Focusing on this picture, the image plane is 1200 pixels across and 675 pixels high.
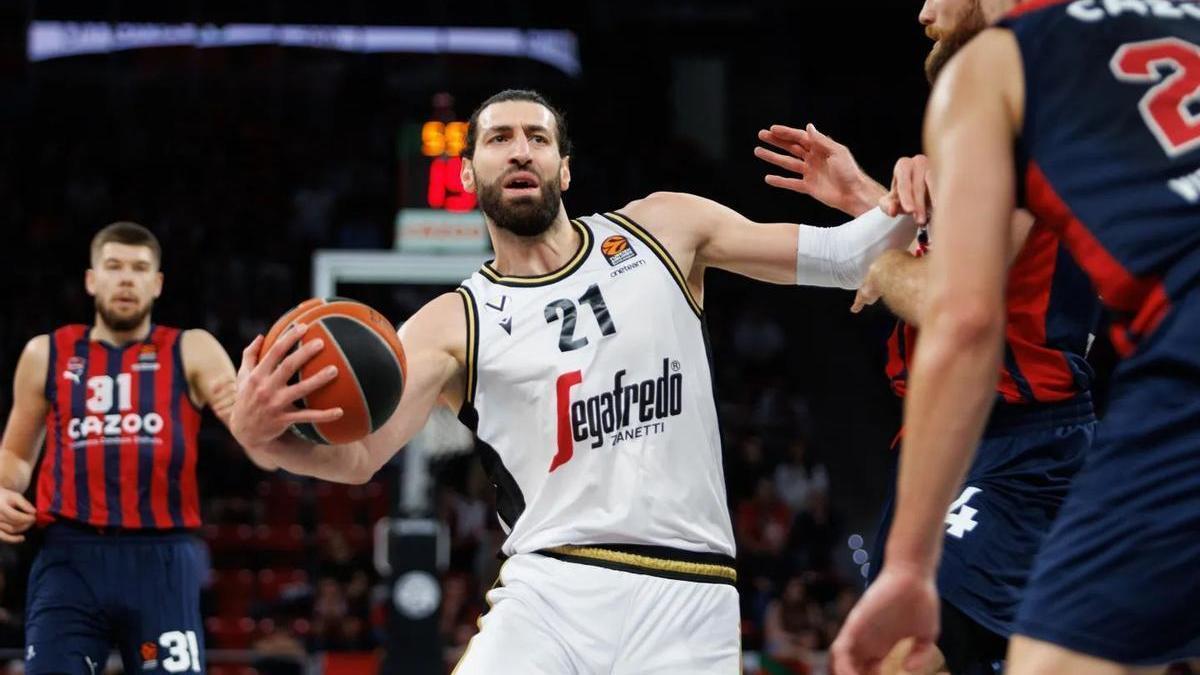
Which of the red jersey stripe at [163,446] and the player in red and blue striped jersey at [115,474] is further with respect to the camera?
the red jersey stripe at [163,446]

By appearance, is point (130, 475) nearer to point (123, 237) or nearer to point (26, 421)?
point (26, 421)

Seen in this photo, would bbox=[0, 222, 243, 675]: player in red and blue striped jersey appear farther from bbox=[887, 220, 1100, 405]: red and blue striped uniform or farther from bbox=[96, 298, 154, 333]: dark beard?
bbox=[887, 220, 1100, 405]: red and blue striped uniform

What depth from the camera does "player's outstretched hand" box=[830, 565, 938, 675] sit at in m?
2.21

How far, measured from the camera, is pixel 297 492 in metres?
13.5

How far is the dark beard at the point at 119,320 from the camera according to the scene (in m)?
6.79

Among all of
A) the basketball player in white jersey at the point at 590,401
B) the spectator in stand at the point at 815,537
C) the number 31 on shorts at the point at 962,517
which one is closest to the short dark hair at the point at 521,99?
the basketball player in white jersey at the point at 590,401

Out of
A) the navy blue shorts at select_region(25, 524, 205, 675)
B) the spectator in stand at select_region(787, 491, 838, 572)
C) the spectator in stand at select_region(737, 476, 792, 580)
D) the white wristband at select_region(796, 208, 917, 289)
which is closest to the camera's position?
the white wristband at select_region(796, 208, 917, 289)

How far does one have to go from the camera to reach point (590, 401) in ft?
13.7

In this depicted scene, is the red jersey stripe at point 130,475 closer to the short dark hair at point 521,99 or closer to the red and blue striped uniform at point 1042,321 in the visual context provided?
the short dark hair at point 521,99

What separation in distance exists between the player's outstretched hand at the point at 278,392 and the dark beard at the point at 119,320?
348cm

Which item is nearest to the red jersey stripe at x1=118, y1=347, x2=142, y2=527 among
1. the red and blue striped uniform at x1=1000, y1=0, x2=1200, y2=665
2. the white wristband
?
the white wristband

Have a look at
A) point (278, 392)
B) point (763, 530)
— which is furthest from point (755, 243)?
point (763, 530)

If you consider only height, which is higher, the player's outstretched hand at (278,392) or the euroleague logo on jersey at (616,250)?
the euroleague logo on jersey at (616,250)

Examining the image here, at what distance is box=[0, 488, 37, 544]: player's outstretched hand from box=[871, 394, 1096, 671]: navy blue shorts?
359 centimetres
